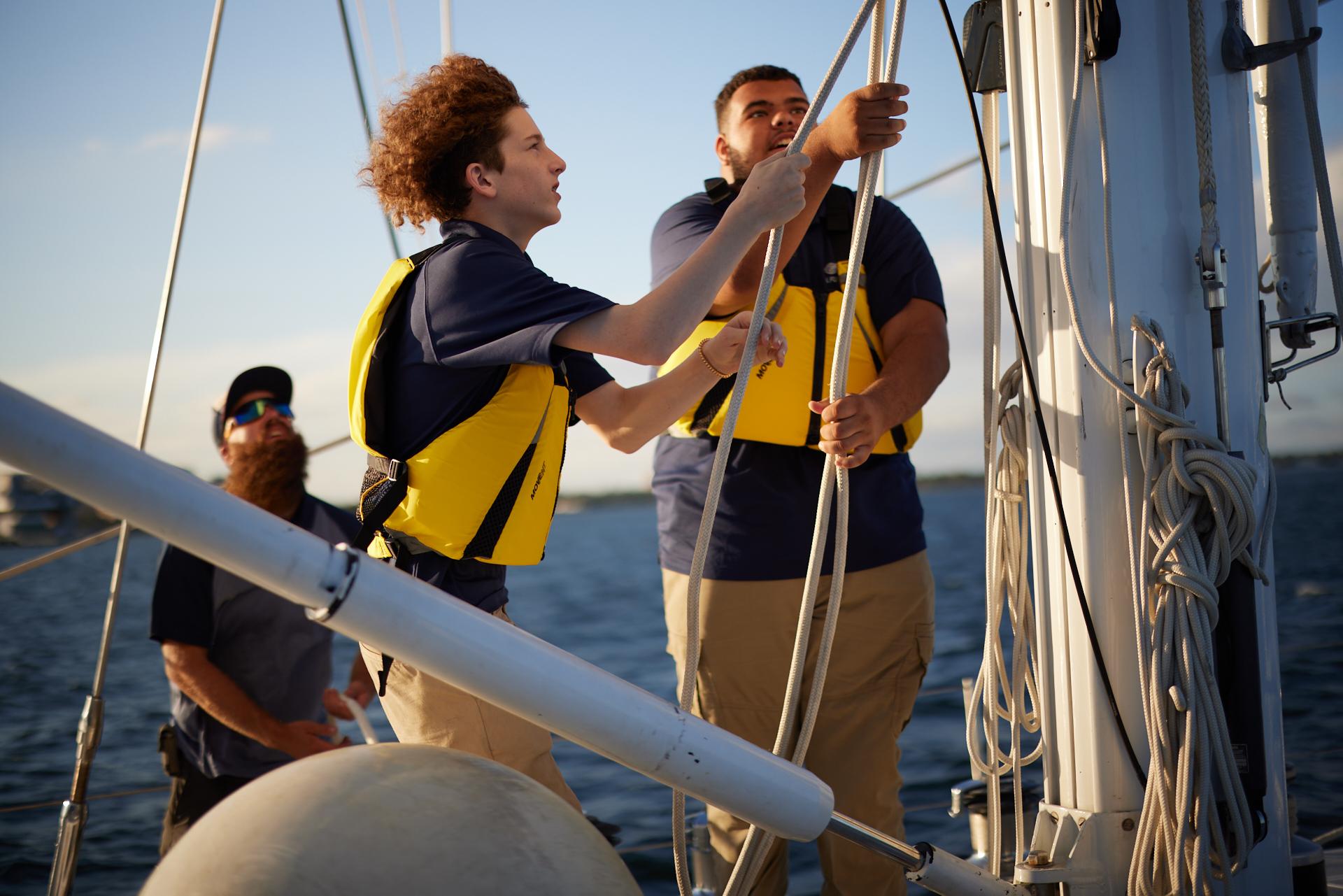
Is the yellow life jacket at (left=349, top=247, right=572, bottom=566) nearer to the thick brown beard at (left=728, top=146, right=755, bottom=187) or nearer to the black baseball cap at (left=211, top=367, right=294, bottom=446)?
the thick brown beard at (left=728, top=146, right=755, bottom=187)

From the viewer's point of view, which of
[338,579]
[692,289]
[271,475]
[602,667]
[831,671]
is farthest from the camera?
[602,667]

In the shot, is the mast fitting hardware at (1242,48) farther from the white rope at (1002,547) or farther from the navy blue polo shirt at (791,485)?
the navy blue polo shirt at (791,485)

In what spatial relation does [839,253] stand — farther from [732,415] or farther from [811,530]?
[732,415]

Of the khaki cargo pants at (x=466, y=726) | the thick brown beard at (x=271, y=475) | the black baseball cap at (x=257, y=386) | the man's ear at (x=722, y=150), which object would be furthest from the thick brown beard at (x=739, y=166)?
the black baseball cap at (x=257, y=386)

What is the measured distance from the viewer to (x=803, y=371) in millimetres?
2297

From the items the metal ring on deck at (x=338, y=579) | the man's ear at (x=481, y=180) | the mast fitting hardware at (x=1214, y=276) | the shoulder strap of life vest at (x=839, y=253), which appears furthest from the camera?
the shoulder strap of life vest at (x=839, y=253)

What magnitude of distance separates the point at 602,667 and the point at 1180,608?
1234cm

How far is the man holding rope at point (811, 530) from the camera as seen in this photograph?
7.22 feet

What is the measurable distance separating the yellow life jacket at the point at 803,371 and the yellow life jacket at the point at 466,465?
23.4 inches

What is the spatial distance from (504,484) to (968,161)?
7.15 ft

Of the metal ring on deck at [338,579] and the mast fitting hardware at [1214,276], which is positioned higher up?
the mast fitting hardware at [1214,276]

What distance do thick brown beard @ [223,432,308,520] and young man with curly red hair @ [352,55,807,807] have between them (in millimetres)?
1364

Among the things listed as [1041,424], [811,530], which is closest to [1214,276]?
[1041,424]

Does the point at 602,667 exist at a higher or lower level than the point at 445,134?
lower
